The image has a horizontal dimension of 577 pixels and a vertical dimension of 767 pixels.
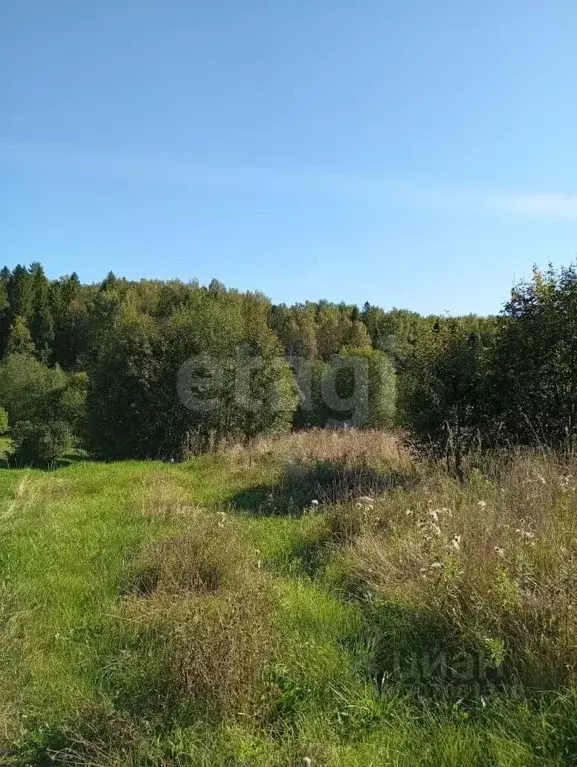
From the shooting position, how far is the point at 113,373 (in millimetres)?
18375

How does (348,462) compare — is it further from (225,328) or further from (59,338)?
(59,338)

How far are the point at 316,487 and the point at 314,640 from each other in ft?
16.7

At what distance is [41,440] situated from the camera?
23109mm

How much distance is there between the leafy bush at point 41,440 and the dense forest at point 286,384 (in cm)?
6

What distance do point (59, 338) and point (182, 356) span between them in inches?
2344

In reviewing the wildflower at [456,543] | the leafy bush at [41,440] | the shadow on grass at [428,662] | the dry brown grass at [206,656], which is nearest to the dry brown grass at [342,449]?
the wildflower at [456,543]

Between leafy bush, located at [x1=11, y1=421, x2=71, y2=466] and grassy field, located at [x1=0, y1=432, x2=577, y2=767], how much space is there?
18830 mm

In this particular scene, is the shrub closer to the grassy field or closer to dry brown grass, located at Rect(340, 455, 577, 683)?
the grassy field

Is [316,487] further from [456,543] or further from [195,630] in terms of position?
[195,630]

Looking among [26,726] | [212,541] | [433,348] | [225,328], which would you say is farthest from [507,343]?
[225,328]

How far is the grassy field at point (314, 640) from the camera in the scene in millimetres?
2500

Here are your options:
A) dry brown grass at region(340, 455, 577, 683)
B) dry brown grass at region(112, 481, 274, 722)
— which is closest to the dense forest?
dry brown grass at region(340, 455, 577, 683)

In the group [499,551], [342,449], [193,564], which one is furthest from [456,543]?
[342,449]

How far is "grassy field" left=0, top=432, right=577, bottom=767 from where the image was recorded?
8.20 feet
